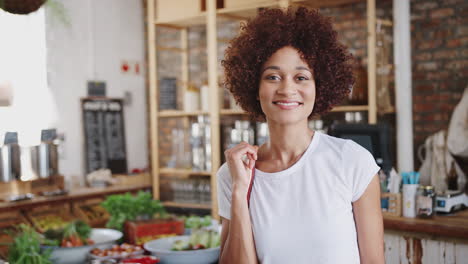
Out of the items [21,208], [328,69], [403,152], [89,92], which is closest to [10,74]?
[89,92]

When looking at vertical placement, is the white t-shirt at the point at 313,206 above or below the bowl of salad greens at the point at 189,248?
above

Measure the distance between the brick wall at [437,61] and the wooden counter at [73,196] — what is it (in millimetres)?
2906

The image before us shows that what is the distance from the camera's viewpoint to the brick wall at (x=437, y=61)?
14.6ft

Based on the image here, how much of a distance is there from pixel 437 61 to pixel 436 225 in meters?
2.20

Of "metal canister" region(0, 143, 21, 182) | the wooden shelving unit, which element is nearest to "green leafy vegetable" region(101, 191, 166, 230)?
the wooden shelving unit

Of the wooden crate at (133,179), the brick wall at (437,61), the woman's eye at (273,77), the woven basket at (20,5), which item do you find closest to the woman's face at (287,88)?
the woman's eye at (273,77)

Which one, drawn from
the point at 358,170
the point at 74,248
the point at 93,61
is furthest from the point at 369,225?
the point at 93,61

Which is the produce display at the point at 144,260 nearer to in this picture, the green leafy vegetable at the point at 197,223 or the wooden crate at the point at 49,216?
the green leafy vegetable at the point at 197,223

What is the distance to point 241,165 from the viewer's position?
1.60m

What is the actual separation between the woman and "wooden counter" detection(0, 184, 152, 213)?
3516 millimetres

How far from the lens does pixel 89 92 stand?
595 centimetres

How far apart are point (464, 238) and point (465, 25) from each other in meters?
2.33

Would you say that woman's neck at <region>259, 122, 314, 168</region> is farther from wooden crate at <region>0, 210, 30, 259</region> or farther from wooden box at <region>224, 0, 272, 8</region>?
wooden crate at <region>0, 210, 30, 259</region>

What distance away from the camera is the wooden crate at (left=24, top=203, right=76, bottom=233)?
4711 mm
